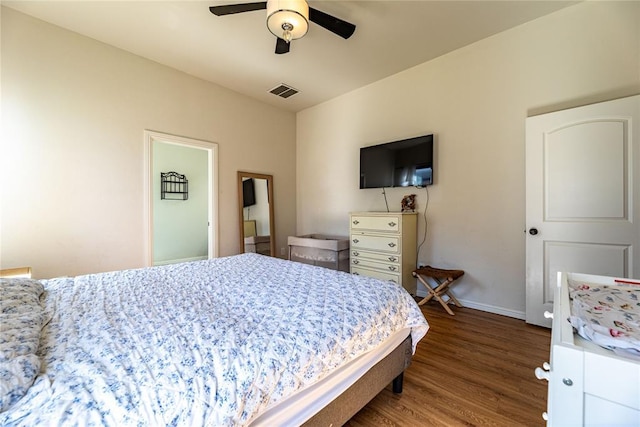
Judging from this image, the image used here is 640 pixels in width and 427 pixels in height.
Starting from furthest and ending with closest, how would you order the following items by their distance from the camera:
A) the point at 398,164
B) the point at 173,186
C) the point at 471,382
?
1. the point at 173,186
2. the point at 398,164
3. the point at 471,382

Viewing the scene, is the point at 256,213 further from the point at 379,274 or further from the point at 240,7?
the point at 240,7

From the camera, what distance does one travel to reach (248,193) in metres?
4.13

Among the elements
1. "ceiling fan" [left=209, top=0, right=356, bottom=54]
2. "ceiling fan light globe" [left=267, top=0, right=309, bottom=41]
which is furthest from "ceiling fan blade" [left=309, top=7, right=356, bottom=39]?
"ceiling fan light globe" [left=267, top=0, right=309, bottom=41]

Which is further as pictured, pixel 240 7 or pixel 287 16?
pixel 240 7

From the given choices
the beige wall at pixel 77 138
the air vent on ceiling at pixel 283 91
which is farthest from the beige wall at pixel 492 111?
the beige wall at pixel 77 138

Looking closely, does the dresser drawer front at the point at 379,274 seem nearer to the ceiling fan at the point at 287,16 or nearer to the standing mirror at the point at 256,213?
the standing mirror at the point at 256,213

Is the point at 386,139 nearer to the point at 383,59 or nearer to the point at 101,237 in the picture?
the point at 383,59

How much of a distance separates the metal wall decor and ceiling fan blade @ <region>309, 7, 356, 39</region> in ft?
14.6

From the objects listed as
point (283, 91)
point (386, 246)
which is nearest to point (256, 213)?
point (283, 91)

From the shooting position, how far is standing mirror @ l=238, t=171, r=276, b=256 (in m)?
4.01

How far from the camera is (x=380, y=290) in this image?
1491 mm

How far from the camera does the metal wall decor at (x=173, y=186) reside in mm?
5188

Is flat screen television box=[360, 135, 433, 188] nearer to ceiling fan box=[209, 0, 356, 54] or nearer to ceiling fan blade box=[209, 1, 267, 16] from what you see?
ceiling fan box=[209, 0, 356, 54]

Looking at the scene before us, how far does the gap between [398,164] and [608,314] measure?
8.87 feet
